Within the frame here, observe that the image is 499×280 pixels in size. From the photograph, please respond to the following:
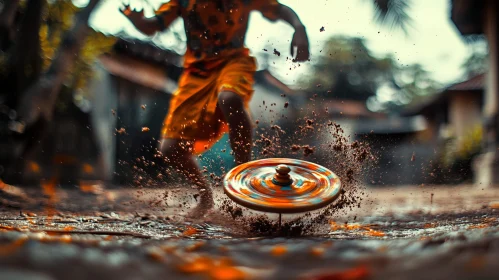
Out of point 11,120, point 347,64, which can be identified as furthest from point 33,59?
point 347,64

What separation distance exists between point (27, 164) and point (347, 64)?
11.3ft

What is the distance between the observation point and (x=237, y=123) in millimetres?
2592

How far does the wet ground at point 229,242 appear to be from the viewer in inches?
42.9

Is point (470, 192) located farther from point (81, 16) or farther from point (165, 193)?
point (81, 16)

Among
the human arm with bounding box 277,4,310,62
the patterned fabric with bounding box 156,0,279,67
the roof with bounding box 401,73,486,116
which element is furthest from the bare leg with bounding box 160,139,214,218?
the roof with bounding box 401,73,486,116

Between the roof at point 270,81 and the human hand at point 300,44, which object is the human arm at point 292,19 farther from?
the roof at point 270,81

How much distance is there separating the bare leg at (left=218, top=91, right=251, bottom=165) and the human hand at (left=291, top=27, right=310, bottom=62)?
1.54ft

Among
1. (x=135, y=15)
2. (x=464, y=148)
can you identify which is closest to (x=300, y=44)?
(x=135, y=15)

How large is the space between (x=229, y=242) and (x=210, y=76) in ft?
4.27

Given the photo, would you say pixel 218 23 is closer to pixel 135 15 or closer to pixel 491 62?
pixel 135 15

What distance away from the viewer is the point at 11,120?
13.7 feet

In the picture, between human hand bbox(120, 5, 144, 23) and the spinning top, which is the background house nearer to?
the spinning top

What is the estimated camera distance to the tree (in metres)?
3.81

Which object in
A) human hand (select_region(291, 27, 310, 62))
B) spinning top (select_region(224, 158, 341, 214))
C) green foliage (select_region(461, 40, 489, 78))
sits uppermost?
green foliage (select_region(461, 40, 489, 78))
